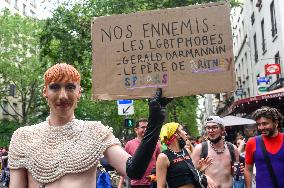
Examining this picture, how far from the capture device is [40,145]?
9.14ft

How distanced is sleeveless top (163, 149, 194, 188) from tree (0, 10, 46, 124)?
31061mm

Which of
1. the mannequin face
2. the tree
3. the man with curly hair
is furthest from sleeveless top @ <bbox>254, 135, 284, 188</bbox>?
the tree

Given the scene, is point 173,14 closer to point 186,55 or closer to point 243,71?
point 186,55

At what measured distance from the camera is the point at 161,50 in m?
2.99

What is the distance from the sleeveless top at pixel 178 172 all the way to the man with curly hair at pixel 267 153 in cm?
84

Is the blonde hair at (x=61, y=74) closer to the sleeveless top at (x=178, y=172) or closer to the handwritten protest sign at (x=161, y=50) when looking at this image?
the handwritten protest sign at (x=161, y=50)

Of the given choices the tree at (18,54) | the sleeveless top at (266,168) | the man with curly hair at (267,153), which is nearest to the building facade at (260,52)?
the man with curly hair at (267,153)

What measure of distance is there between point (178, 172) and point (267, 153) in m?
1.08

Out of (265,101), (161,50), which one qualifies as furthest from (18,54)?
(161,50)

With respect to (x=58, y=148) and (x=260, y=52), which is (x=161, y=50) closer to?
(x=58, y=148)

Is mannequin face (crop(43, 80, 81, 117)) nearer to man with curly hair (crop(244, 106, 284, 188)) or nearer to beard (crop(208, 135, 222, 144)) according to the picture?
man with curly hair (crop(244, 106, 284, 188))

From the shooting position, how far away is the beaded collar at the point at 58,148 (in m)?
2.69

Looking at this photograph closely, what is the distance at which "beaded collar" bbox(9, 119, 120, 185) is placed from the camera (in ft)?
Result: 8.82

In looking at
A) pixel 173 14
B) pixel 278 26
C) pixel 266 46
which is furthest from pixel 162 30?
pixel 266 46
